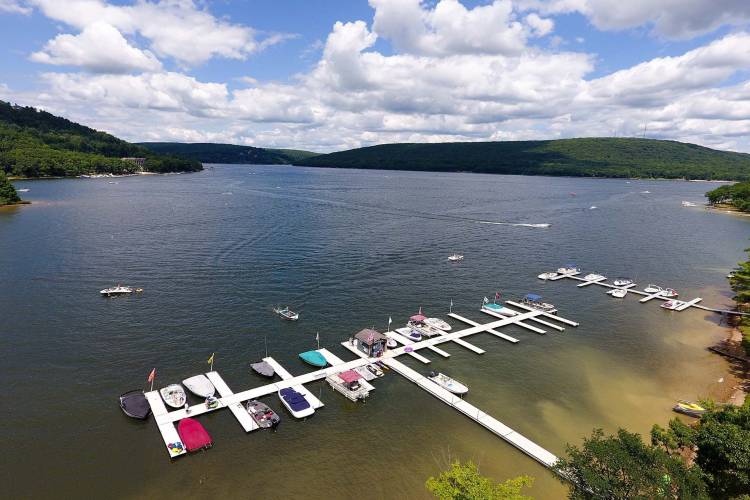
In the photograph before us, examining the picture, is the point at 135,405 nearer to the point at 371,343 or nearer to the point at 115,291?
the point at 371,343

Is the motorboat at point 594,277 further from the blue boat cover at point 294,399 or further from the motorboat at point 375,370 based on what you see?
the blue boat cover at point 294,399

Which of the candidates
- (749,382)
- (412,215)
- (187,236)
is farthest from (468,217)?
(749,382)

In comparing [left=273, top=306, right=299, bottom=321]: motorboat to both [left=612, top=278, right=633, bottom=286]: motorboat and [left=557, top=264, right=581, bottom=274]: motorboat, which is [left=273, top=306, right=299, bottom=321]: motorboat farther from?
[left=612, top=278, right=633, bottom=286]: motorboat

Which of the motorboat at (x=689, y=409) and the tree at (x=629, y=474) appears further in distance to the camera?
the motorboat at (x=689, y=409)

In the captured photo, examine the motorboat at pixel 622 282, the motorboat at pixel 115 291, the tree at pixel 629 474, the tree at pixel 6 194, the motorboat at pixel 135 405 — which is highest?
the tree at pixel 6 194

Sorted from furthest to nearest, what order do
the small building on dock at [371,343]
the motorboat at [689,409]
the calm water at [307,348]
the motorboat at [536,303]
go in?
the motorboat at [536,303] < the small building on dock at [371,343] < the motorboat at [689,409] < the calm water at [307,348]

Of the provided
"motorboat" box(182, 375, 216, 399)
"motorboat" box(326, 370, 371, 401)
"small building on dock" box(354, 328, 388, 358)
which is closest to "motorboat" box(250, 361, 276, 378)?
"motorboat" box(182, 375, 216, 399)

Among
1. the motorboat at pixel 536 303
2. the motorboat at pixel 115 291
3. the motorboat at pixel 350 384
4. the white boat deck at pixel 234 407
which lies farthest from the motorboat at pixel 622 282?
the motorboat at pixel 115 291

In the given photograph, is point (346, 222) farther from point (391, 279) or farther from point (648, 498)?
point (648, 498)
